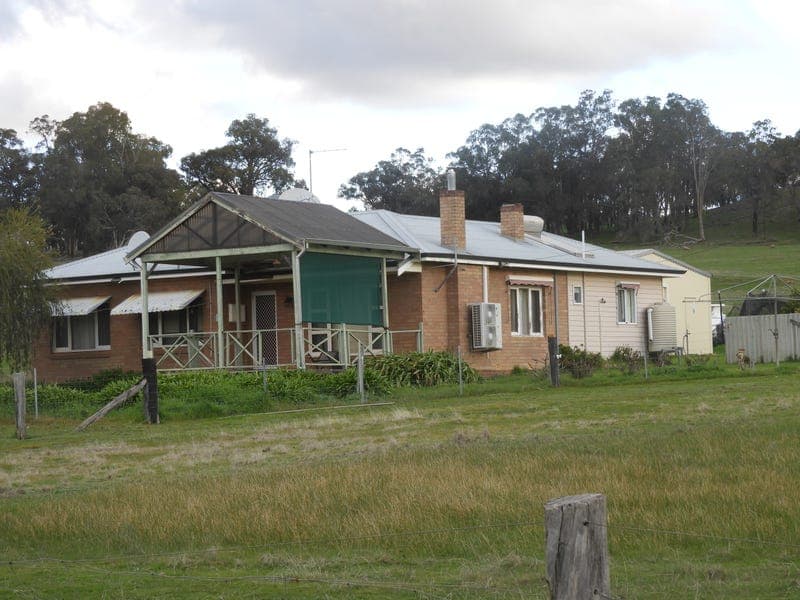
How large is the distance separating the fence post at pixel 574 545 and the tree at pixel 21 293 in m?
29.3

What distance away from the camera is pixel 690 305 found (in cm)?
4375

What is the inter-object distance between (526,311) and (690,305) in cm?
1139

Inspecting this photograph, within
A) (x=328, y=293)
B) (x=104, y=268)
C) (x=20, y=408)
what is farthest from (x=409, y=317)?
(x=20, y=408)

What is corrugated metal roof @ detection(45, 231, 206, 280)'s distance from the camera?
1347 inches

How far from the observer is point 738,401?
20359mm

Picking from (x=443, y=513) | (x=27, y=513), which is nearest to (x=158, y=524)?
(x=27, y=513)

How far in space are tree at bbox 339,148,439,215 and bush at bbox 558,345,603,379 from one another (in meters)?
48.1

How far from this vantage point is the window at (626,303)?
38.4 metres

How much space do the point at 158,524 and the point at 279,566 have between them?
2022 mm

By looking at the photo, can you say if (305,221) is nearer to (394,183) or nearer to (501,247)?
(501,247)

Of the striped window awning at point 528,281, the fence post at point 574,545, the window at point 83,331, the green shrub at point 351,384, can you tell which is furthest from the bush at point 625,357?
the fence post at point 574,545

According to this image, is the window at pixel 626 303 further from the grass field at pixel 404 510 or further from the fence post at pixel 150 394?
the grass field at pixel 404 510

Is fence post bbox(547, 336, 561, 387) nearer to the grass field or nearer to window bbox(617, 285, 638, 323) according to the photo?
the grass field

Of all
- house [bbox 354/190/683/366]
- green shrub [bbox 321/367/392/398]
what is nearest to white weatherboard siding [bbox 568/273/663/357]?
house [bbox 354/190/683/366]
